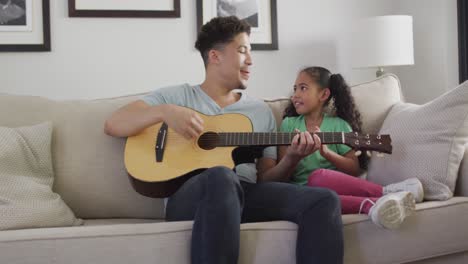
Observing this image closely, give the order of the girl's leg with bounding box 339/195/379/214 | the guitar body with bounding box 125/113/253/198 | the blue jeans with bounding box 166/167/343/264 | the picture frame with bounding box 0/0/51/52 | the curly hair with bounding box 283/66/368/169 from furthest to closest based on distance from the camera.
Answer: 1. the picture frame with bounding box 0/0/51/52
2. the curly hair with bounding box 283/66/368/169
3. the guitar body with bounding box 125/113/253/198
4. the girl's leg with bounding box 339/195/379/214
5. the blue jeans with bounding box 166/167/343/264

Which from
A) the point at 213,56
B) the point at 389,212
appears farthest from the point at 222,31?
the point at 389,212

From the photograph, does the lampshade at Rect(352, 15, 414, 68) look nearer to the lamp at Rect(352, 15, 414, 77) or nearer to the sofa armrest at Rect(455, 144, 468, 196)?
the lamp at Rect(352, 15, 414, 77)

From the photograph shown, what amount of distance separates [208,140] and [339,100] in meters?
0.56

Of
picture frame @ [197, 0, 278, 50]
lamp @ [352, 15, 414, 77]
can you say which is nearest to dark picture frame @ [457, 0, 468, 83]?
lamp @ [352, 15, 414, 77]

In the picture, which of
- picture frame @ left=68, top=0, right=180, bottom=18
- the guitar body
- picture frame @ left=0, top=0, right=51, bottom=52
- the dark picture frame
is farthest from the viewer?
the dark picture frame

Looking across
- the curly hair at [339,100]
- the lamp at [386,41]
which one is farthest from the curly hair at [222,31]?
the lamp at [386,41]

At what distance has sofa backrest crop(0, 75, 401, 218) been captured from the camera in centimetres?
205

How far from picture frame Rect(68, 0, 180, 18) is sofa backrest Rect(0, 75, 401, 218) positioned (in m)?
0.99

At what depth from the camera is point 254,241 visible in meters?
1.63

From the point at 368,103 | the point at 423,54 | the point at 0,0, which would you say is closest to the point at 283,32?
the point at 423,54

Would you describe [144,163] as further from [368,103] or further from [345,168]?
[368,103]

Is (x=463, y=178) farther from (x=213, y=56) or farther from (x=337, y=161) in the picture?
(x=213, y=56)

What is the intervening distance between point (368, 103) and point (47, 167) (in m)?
1.18

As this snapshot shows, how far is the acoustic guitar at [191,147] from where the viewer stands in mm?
1854
